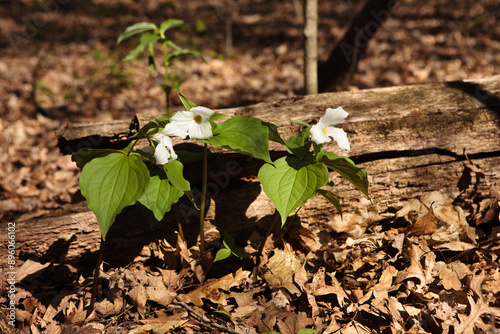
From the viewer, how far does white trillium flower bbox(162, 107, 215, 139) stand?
5.34ft

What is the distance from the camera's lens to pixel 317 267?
2176 mm

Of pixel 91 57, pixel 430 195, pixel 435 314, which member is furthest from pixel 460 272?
pixel 91 57

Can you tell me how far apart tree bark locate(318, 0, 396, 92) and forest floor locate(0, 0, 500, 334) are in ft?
2.88

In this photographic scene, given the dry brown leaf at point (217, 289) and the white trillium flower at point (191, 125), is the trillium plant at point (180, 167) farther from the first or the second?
the dry brown leaf at point (217, 289)

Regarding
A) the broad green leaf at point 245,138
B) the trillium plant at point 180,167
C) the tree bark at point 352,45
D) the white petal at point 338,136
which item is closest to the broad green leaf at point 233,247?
the trillium plant at point 180,167

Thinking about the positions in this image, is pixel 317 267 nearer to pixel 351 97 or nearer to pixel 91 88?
pixel 351 97

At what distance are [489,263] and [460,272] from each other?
0.22m

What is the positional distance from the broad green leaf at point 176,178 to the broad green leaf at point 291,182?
0.37 m

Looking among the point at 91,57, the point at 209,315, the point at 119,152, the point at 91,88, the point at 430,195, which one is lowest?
the point at 209,315

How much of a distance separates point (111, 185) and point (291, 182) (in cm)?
83

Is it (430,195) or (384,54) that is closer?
(430,195)

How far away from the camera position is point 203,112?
1613 mm

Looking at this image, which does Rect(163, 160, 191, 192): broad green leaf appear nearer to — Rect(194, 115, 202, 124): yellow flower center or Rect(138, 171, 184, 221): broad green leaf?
Rect(138, 171, 184, 221): broad green leaf

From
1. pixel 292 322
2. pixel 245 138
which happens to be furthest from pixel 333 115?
pixel 292 322
